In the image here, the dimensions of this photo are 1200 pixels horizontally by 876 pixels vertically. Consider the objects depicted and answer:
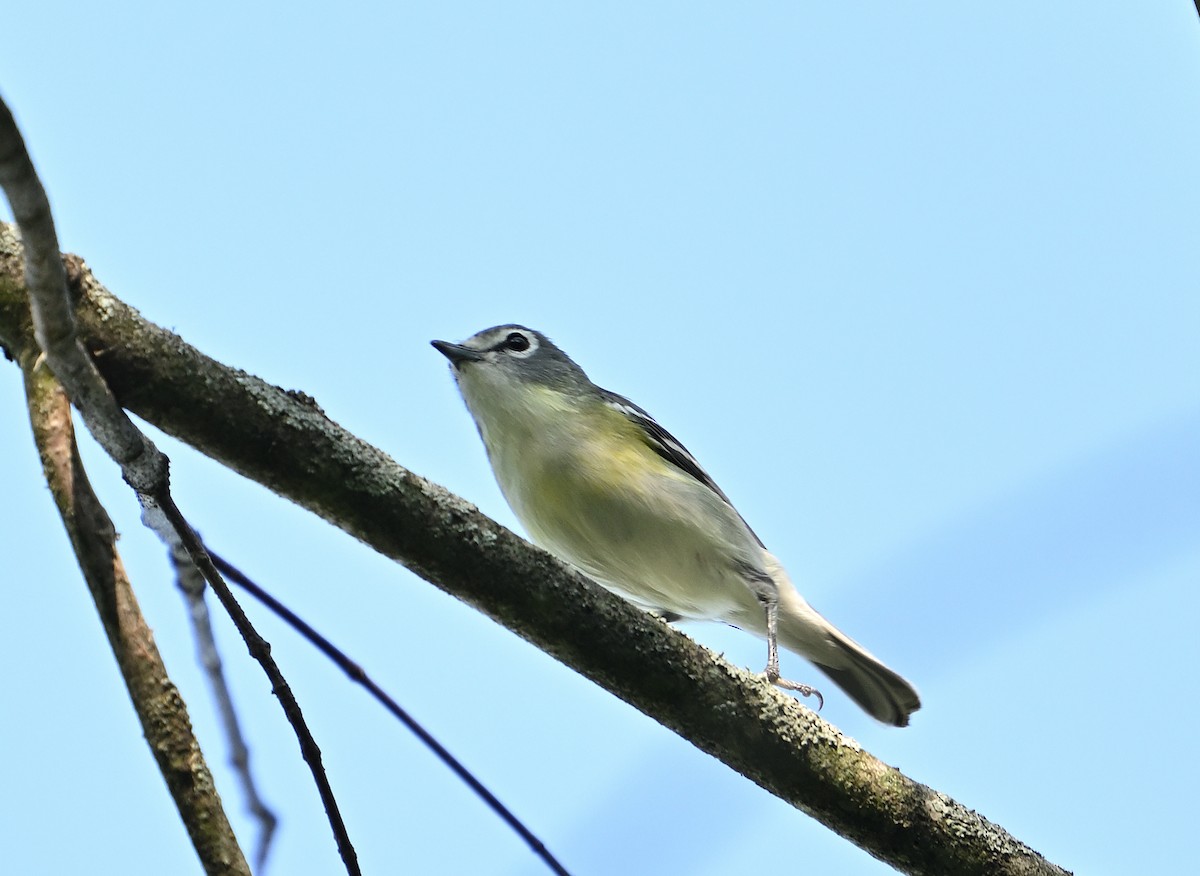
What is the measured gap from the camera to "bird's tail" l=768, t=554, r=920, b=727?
19.9 feet

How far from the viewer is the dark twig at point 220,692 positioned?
234 cm

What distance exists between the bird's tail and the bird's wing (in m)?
0.40

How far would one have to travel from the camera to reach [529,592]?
3.20 m

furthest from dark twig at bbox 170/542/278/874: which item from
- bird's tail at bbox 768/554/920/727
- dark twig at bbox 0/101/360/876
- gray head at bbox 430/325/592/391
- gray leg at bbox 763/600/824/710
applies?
bird's tail at bbox 768/554/920/727

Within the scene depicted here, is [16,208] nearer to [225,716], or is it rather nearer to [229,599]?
[229,599]

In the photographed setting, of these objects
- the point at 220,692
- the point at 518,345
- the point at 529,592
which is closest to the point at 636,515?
the point at 518,345

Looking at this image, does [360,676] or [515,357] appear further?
[515,357]

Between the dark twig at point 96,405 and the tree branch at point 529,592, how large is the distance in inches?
11.9

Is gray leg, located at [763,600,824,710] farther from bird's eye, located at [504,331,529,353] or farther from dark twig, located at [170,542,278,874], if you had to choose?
dark twig, located at [170,542,278,874]

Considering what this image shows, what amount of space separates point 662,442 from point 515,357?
928 millimetres

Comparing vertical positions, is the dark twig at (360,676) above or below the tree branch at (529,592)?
below

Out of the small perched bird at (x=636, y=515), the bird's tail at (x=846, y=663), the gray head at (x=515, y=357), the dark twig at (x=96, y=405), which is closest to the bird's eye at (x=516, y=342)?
the gray head at (x=515, y=357)

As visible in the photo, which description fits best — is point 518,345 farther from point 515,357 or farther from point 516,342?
point 515,357

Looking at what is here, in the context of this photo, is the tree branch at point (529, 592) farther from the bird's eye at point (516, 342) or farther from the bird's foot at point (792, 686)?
the bird's eye at point (516, 342)
